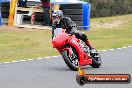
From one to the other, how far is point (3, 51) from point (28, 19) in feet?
25.6

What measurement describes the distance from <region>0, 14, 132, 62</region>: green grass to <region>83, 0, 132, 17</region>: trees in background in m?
13.5

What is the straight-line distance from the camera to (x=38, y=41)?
714 inches

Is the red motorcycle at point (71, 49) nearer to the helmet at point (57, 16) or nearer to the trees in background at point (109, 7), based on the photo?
the helmet at point (57, 16)

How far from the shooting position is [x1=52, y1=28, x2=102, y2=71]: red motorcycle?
10.1 metres

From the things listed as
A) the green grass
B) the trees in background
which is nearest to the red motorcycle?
the green grass

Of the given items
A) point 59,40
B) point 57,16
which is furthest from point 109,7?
point 59,40

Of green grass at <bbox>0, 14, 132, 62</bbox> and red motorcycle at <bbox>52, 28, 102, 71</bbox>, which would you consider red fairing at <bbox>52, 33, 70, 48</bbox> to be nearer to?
red motorcycle at <bbox>52, 28, 102, 71</bbox>

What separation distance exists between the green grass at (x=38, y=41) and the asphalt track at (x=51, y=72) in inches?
74.7

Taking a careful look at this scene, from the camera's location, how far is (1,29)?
68.9ft

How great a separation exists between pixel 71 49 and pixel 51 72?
0.62 m

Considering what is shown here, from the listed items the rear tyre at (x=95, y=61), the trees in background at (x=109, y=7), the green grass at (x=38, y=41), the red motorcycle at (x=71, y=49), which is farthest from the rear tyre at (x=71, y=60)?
the trees in background at (x=109, y=7)

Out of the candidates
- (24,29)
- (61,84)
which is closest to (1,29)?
(24,29)

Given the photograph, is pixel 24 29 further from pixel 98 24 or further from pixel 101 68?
pixel 101 68

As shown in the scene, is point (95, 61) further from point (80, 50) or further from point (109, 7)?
point (109, 7)
